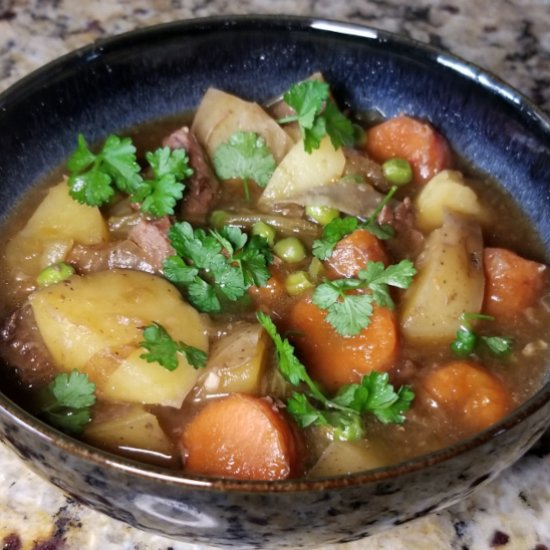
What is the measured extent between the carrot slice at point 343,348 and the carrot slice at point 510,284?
1.16 ft

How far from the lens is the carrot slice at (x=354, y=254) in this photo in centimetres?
267

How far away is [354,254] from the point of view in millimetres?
2680

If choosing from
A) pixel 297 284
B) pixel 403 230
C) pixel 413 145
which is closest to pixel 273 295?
pixel 297 284

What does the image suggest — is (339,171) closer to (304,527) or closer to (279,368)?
(279,368)

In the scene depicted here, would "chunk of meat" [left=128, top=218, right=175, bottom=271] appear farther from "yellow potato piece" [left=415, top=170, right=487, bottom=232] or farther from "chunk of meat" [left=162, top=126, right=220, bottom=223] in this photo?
"yellow potato piece" [left=415, top=170, right=487, bottom=232]

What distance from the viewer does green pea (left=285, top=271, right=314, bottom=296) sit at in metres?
2.63

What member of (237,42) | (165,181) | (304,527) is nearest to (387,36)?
(237,42)

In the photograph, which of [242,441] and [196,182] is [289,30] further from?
[242,441]

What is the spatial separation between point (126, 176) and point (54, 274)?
1.51ft

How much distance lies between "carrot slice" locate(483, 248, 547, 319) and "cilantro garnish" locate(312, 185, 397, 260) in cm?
33

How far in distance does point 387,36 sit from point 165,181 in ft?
3.22

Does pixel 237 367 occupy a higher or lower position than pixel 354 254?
lower

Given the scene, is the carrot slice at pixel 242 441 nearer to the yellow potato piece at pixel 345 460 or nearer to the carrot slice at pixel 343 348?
the yellow potato piece at pixel 345 460

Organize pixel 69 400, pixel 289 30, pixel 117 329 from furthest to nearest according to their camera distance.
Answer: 1. pixel 289 30
2. pixel 117 329
3. pixel 69 400
